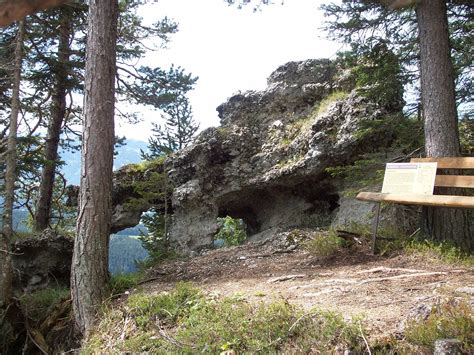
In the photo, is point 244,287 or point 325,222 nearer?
point 244,287

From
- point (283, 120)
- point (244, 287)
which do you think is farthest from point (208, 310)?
point (283, 120)

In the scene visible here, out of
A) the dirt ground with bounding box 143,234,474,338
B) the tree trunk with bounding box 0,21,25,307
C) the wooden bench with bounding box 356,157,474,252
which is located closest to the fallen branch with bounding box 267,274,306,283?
the dirt ground with bounding box 143,234,474,338

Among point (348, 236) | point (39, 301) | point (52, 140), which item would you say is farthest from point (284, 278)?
point (52, 140)

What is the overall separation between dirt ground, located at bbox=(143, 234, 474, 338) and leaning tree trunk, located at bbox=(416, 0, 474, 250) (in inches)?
35.0

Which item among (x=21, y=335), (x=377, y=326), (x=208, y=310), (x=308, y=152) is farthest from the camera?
(x=308, y=152)

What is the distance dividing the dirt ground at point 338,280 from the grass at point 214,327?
287 millimetres

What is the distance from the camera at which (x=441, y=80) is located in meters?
6.49

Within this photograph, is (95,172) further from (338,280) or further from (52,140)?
(52,140)

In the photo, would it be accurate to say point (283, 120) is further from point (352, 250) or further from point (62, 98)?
point (62, 98)

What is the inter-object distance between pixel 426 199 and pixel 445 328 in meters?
3.09

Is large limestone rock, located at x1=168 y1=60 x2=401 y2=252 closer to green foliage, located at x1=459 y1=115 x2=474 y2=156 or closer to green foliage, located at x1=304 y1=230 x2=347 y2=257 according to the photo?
green foliage, located at x1=459 y1=115 x2=474 y2=156

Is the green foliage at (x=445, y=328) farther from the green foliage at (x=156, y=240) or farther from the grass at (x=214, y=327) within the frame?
the green foliage at (x=156, y=240)

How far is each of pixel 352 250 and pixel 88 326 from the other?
4.26 meters

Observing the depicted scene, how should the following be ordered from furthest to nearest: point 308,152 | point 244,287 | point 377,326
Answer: point 308,152 → point 244,287 → point 377,326
